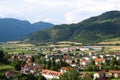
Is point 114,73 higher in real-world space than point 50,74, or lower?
lower

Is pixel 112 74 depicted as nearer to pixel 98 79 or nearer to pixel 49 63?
pixel 98 79

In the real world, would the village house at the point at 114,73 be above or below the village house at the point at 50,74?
below

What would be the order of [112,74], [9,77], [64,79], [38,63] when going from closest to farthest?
[64,79] → [9,77] → [112,74] → [38,63]

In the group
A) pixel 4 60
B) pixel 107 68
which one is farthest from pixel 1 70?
pixel 107 68

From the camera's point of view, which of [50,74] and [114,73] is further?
[114,73]

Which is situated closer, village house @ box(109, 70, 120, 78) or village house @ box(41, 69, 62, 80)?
village house @ box(41, 69, 62, 80)

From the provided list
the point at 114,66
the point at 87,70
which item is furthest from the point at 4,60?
the point at 114,66

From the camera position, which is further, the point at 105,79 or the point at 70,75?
the point at 105,79

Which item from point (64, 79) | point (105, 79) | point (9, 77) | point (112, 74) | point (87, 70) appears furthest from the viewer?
point (87, 70)

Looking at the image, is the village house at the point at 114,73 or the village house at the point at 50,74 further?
the village house at the point at 114,73

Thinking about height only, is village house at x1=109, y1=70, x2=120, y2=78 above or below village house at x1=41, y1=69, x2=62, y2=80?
below
